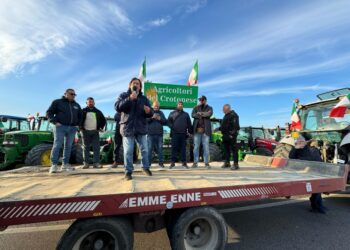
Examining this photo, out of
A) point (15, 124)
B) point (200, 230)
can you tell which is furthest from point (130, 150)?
point (15, 124)

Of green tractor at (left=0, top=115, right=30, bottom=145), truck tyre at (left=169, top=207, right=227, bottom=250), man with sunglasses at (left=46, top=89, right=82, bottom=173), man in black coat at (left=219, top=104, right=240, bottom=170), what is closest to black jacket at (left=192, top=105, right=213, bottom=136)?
man in black coat at (left=219, top=104, right=240, bottom=170)

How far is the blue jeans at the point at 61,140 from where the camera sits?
15.0 feet

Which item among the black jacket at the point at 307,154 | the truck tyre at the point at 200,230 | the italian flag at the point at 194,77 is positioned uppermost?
the italian flag at the point at 194,77

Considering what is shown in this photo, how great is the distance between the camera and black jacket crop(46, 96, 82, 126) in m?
4.72

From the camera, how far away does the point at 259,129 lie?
13.8 metres

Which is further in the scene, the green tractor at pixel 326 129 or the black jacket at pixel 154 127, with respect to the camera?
the black jacket at pixel 154 127

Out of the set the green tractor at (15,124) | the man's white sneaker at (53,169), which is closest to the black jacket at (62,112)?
the man's white sneaker at (53,169)

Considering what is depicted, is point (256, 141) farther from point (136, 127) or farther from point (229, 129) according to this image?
point (136, 127)

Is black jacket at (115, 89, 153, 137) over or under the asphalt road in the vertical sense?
over

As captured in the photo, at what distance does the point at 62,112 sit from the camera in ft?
15.7

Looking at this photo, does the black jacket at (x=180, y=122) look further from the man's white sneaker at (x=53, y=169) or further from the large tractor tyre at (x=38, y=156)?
the large tractor tyre at (x=38, y=156)

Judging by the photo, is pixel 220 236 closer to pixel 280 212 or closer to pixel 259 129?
pixel 280 212

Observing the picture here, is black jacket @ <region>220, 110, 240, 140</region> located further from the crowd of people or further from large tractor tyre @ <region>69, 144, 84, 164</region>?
large tractor tyre @ <region>69, 144, 84, 164</region>

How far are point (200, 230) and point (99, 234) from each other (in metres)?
1.26
